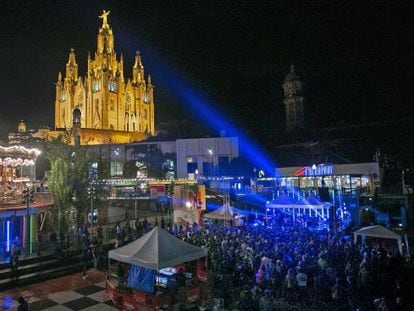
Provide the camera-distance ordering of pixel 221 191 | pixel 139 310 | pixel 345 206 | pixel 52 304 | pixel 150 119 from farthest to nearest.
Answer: pixel 150 119 < pixel 221 191 < pixel 345 206 < pixel 52 304 < pixel 139 310

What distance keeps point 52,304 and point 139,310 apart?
409cm

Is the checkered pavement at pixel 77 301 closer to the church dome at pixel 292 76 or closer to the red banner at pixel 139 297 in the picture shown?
the red banner at pixel 139 297

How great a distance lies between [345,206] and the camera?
95.2 ft

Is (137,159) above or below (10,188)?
above

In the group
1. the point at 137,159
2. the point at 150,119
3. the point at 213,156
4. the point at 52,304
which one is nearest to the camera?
the point at 52,304

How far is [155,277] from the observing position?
10.6 metres

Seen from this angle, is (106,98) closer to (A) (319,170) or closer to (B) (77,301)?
(A) (319,170)

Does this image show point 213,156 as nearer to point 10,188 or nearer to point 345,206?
point 345,206

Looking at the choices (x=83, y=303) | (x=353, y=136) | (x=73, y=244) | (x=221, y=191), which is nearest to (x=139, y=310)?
(x=83, y=303)

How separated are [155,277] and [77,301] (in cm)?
379

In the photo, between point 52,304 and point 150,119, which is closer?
point 52,304

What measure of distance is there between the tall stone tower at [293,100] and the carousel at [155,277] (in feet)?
272

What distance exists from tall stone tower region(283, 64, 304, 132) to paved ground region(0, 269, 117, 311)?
8139 centimetres

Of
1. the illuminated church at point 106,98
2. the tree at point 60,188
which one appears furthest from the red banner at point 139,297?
the illuminated church at point 106,98
